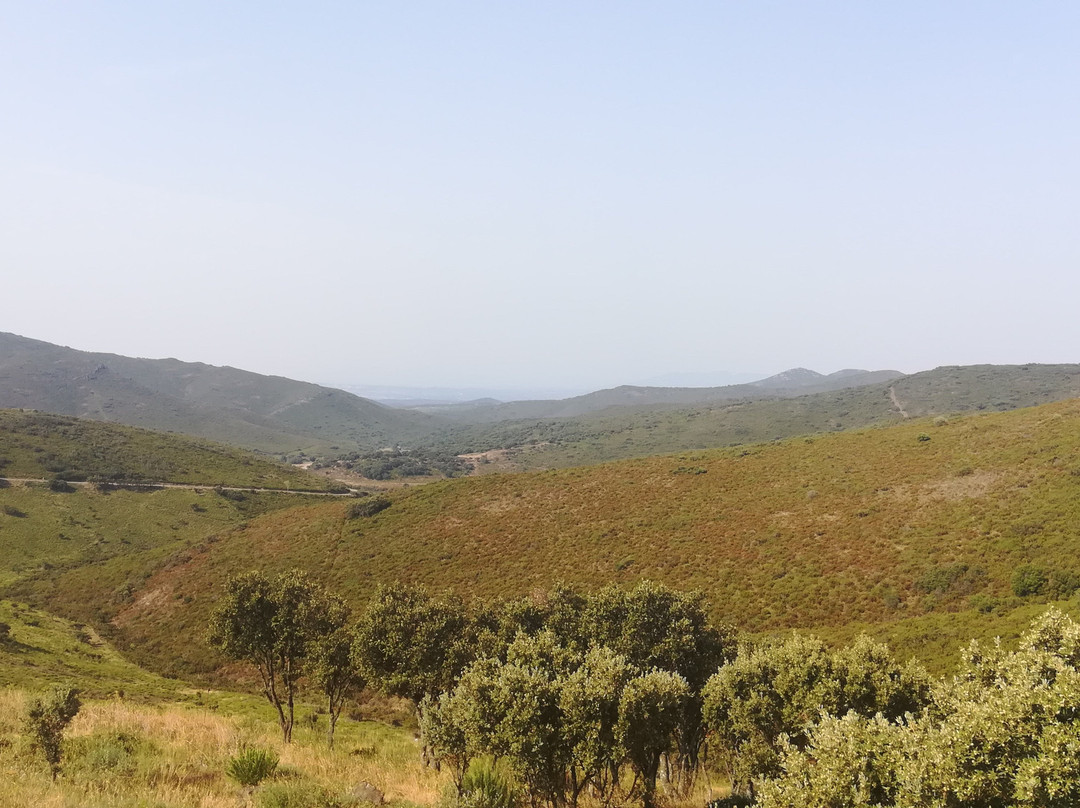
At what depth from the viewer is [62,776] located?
1544 centimetres

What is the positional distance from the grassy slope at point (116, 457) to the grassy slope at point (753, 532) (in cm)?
6390

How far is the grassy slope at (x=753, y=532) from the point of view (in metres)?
45.3

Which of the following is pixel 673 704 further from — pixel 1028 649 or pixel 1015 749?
pixel 1028 649

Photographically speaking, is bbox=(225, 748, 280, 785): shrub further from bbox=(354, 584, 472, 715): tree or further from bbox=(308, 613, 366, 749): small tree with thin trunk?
bbox=(308, 613, 366, 749): small tree with thin trunk

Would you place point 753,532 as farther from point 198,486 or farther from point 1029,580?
point 198,486

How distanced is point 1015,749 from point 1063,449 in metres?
68.6

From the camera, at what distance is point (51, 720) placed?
15.6 meters

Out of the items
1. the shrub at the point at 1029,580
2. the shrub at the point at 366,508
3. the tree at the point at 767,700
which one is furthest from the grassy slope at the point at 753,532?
the tree at the point at 767,700

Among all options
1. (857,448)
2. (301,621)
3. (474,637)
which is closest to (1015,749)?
(474,637)

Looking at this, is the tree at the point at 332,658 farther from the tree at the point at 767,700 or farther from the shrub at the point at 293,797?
the tree at the point at 767,700

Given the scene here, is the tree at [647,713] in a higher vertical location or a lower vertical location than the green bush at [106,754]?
higher

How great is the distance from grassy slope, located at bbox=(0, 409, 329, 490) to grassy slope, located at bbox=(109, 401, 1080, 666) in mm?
63902

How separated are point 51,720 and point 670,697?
18.7 m

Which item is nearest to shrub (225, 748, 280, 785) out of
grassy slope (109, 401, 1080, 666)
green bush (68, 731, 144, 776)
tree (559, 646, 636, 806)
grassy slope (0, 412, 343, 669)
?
green bush (68, 731, 144, 776)
